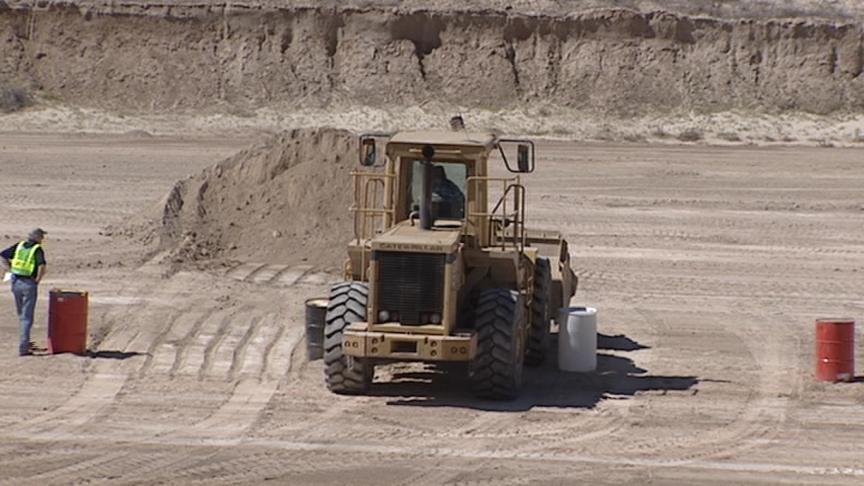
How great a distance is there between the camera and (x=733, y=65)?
185 feet

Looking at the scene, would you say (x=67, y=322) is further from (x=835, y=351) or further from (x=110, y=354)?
(x=835, y=351)

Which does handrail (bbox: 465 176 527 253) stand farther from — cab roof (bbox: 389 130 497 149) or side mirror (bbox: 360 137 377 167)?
side mirror (bbox: 360 137 377 167)

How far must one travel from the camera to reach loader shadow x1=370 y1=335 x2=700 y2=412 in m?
18.2

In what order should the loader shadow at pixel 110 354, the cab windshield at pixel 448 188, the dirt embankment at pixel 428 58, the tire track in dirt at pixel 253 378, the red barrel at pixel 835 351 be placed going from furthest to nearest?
the dirt embankment at pixel 428 58
the loader shadow at pixel 110 354
the red barrel at pixel 835 351
the cab windshield at pixel 448 188
the tire track in dirt at pixel 253 378

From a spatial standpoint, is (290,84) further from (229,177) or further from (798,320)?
(798,320)

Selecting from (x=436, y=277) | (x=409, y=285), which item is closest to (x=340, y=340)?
(x=409, y=285)

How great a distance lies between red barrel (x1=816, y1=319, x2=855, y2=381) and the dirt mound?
9531mm

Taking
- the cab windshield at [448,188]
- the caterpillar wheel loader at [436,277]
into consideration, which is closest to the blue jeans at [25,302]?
the caterpillar wheel loader at [436,277]

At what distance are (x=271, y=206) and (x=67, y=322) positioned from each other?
29.0 feet

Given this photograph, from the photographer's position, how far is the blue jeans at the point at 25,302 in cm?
2017

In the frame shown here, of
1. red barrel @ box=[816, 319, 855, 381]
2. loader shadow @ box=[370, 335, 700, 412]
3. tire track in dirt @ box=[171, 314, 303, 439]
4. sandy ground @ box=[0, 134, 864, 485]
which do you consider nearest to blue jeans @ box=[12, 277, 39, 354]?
sandy ground @ box=[0, 134, 864, 485]

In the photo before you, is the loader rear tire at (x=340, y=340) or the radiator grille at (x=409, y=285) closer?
the radiator grille at (x=409, y=285)

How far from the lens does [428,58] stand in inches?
2205

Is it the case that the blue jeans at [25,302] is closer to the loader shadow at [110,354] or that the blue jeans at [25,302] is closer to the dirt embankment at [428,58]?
the loader shadow at [110,354]
